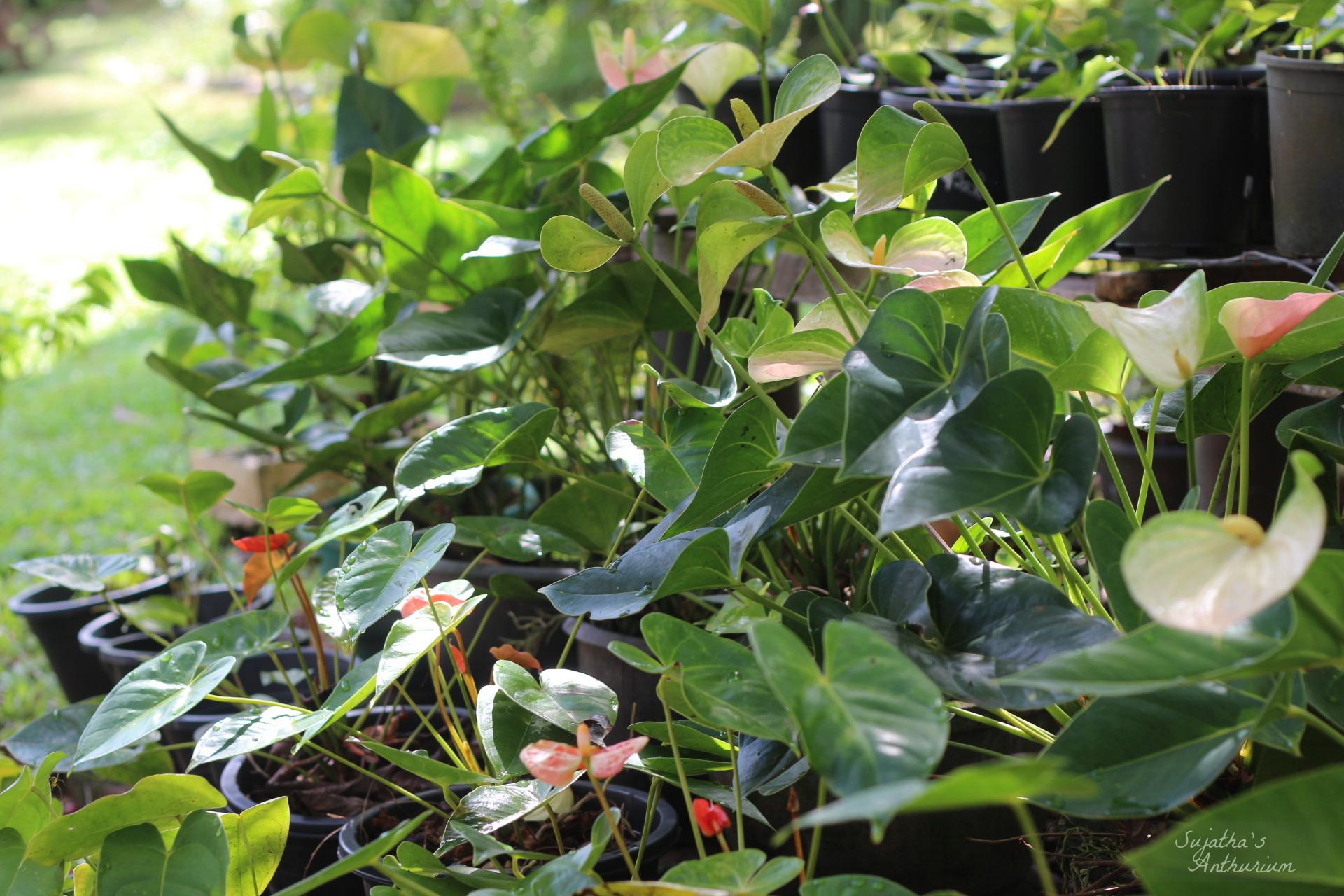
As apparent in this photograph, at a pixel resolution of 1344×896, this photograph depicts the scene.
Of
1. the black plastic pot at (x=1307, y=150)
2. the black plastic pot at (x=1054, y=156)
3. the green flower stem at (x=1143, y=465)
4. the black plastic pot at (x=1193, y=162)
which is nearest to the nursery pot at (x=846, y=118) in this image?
the black plastic pot at (x=1054, y=156)

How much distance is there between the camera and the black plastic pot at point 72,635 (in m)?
1.46

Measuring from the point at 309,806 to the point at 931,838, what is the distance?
46 cm

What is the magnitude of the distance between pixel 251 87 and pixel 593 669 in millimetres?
10503

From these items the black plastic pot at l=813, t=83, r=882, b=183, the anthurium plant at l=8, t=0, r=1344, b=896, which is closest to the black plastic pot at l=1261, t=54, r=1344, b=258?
the anthurium plant at l=8, t=0, r=1344, b=896

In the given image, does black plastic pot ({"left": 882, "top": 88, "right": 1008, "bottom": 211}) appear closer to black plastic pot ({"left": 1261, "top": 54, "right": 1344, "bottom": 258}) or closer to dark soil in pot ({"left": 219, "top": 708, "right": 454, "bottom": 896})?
black plastic pot ({"left": 1261, "top": 54, "right": 1344, "bottom": 258})

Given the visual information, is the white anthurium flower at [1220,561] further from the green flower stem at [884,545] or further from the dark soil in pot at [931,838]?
the dark soil in pot at [931,838]

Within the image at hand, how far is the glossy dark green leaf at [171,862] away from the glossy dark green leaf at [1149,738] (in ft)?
1.26

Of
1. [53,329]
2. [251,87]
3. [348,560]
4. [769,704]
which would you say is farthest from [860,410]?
[251,87]

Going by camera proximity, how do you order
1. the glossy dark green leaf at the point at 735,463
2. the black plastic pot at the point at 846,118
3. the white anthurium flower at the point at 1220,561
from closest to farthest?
the white anthurium flower at the point at 1220,561, the glossy dark green leaf at the point at 735,463, the black plastic pot at the point at 846,118

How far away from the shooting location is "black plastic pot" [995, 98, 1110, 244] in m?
1.06

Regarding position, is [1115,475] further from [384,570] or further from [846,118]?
[846,118]

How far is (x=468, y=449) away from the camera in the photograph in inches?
→ 27.1

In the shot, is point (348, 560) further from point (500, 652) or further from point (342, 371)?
point (342, 371)

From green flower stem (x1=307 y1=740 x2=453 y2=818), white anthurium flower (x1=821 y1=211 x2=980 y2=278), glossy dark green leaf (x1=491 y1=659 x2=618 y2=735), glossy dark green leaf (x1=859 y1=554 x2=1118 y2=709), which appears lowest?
green flower stem (x1=307 y1=740 x2=453 y2=818)
